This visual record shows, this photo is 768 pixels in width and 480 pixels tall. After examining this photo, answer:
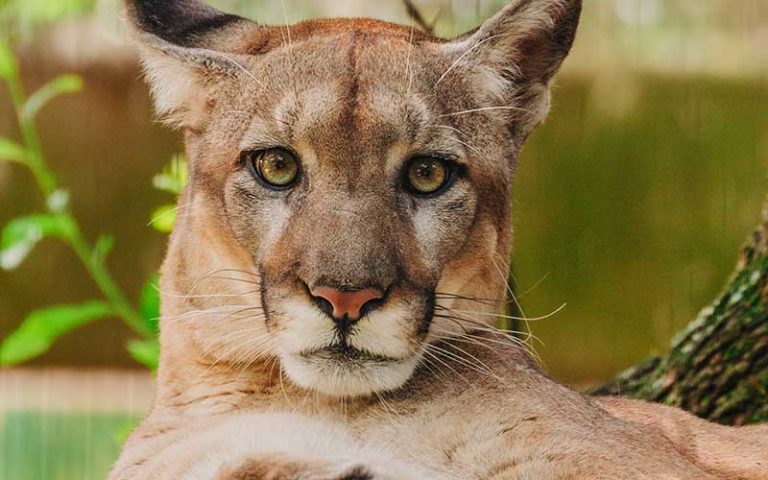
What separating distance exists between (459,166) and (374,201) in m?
0.37

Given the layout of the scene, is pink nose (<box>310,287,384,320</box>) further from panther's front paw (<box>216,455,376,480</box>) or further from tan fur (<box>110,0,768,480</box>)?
panther's front paw (<box>216,455,376,480</box>)

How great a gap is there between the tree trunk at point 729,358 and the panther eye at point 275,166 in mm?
1966

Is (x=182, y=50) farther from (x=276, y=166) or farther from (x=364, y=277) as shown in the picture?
(x=364, y=277)

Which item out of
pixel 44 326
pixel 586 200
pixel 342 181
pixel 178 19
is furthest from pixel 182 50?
pixel 586 200

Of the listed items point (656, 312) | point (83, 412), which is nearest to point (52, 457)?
point (83, 412)

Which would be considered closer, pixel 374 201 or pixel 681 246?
pixel 374 201

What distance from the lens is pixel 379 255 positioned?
2.94 m

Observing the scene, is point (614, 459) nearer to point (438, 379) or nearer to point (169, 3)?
point (438, 379)

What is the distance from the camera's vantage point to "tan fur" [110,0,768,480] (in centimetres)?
296

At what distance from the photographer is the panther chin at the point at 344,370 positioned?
117 inches

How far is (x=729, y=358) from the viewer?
4305 mm

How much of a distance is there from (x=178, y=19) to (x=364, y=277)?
1396 mm

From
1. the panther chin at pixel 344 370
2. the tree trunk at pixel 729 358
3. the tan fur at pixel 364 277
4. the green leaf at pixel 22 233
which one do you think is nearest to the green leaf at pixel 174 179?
the green leaf at pixel 22 233

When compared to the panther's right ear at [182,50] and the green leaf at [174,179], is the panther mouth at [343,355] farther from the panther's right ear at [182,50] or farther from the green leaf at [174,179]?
the green leaf at [174,179]
